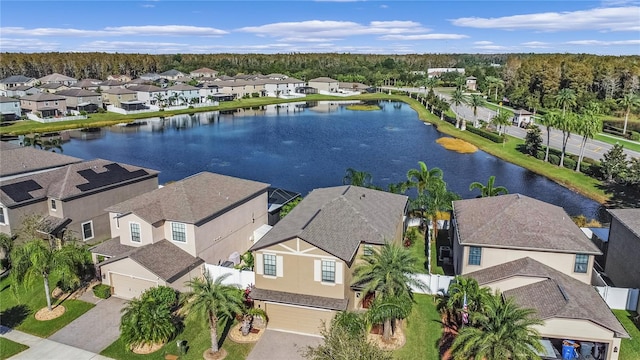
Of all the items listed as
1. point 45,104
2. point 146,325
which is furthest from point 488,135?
point 45,104

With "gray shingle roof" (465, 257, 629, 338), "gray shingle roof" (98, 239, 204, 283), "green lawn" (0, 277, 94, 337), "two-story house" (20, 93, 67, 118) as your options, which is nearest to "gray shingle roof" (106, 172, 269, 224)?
"gray shingle roof" (98, 239, 204, 283)

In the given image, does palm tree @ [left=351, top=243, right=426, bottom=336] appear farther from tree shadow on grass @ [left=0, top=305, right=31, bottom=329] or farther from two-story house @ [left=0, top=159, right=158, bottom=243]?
two-story house @ [left=0, top=159, right=158, bottom=243]

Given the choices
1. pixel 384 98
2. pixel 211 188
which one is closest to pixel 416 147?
pixel 211 188

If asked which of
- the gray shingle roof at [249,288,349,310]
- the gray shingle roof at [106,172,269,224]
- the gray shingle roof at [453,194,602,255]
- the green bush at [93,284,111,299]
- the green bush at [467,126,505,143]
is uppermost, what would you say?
the gray shingle roof at [106,172,269,224]

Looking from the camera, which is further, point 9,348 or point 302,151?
point 302,151

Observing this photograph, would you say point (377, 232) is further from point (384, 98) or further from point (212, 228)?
point (384, 98)

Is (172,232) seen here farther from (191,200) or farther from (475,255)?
(475,255)

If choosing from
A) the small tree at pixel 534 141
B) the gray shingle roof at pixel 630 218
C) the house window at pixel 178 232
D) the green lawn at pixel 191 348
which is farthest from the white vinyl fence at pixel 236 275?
the small tree at pixel 534 141
